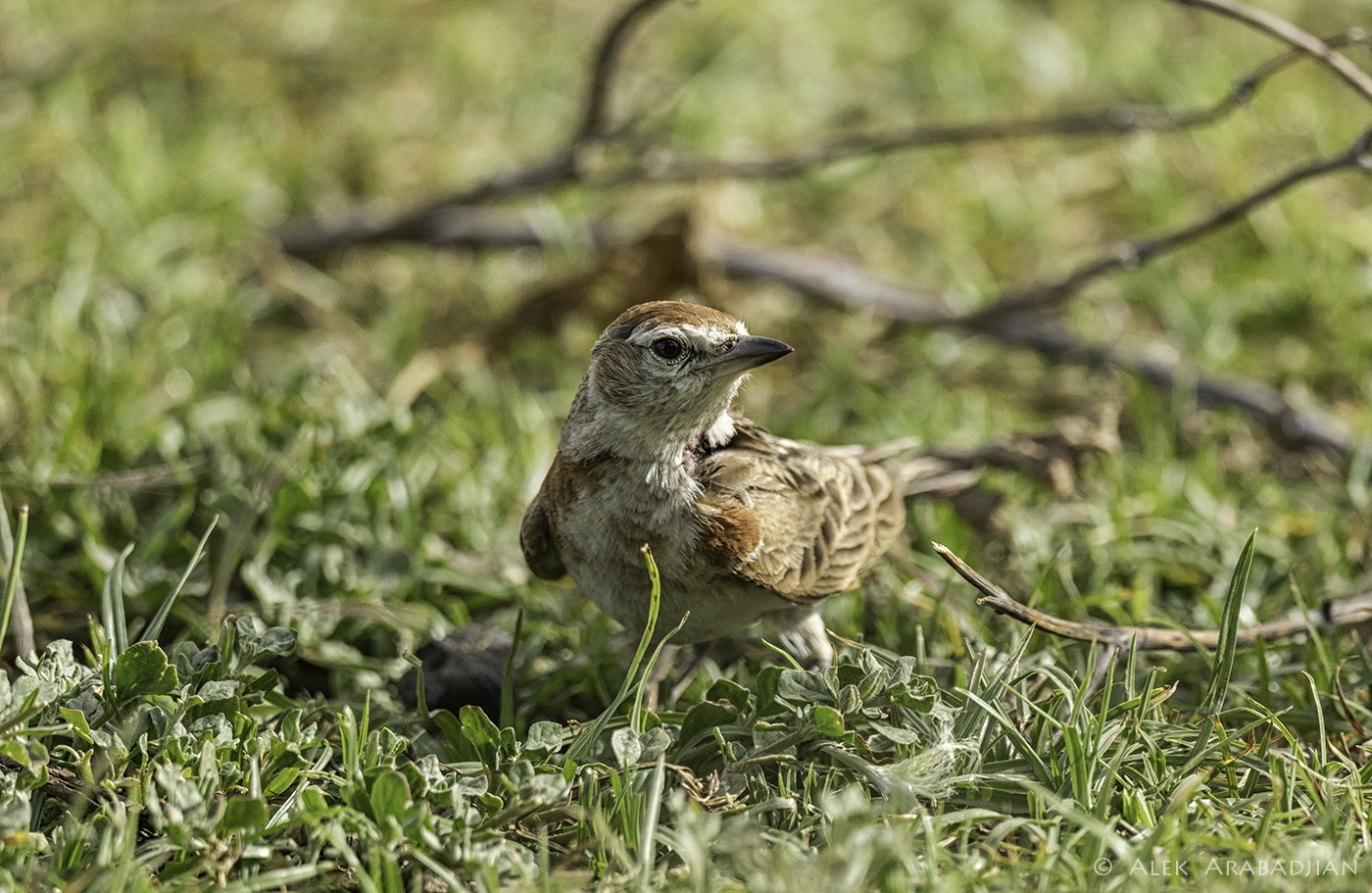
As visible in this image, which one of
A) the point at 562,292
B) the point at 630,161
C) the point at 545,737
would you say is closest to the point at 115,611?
the point at 545,737

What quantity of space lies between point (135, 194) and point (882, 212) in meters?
4.00

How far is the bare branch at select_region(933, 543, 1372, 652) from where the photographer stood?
3.30m

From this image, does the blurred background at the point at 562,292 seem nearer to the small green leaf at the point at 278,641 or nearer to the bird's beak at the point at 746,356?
the small green leaf at the point at 278,641

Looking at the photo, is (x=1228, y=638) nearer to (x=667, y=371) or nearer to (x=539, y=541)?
(x=667, y=371)

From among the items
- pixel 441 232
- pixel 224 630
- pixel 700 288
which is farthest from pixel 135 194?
pixel 224 630

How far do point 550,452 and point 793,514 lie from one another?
1571 millimetres

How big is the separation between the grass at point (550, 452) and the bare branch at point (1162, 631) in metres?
0.10

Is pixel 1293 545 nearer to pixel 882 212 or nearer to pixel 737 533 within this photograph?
pixel 737 533

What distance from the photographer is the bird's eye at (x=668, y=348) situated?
352 centimetres

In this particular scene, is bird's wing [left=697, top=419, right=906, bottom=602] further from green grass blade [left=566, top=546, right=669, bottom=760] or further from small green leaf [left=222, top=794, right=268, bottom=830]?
small green leaf [left=222, top=794, right=268, bottom=830]

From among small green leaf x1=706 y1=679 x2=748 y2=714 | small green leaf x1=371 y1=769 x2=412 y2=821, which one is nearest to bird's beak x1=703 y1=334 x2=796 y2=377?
small green leaf x1=706 y1=679 x2=748 y2=714

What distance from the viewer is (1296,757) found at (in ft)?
10.0

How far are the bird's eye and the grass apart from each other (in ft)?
2.96

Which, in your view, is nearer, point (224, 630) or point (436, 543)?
point (224, 630)
